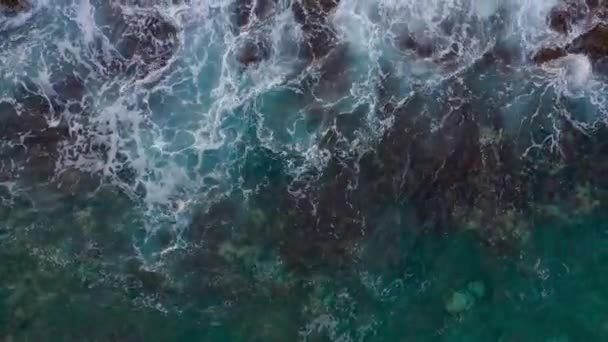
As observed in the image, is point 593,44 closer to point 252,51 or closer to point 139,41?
point 252,51

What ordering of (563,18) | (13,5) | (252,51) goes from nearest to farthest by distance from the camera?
1. (13,5)
2. (252,51)
3. (563,18)

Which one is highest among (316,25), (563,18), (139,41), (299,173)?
(139,41)

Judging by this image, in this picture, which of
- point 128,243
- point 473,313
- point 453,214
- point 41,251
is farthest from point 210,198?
point 473,313

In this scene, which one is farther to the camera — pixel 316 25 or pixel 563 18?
pixel 563 18

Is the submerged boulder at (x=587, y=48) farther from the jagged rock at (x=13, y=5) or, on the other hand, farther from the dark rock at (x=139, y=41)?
the jagged rock at (x=13, y=5)

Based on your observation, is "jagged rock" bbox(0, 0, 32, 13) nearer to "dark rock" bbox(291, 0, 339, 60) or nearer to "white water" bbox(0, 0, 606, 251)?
"white water" bbox(0, 0, 606, 251)

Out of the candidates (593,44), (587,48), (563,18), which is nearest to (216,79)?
(563,18)

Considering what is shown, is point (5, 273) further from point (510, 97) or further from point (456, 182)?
point (510, 97)

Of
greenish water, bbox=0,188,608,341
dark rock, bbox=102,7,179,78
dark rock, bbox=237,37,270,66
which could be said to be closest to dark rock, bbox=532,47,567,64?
greenish water, bbox=0,188,608,341
